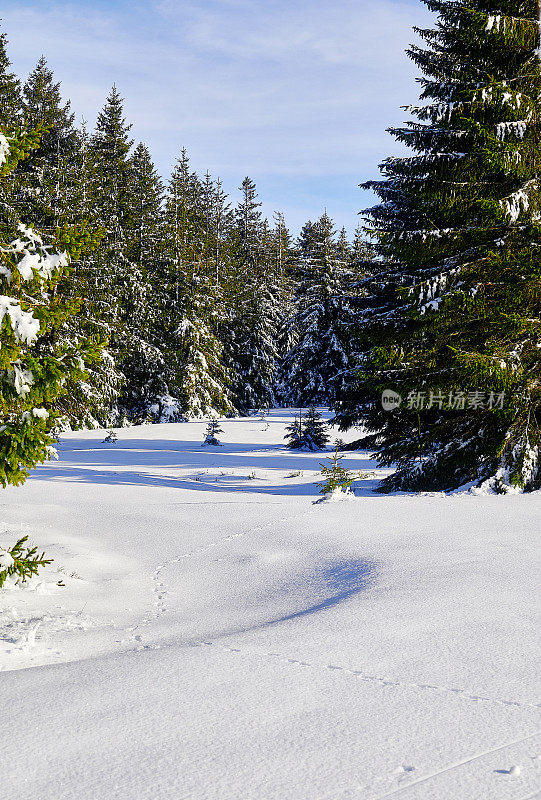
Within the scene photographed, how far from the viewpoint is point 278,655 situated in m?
3.60

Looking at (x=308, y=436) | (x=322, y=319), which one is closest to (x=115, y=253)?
(x=322, y=319)

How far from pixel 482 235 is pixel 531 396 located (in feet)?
8.96

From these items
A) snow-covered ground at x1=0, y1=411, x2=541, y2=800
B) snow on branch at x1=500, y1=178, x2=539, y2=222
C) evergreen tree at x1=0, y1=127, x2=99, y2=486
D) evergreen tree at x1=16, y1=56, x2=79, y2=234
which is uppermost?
evergreen tree at x1=16, y1=56, x2=79, y2=234

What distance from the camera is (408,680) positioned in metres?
3.15

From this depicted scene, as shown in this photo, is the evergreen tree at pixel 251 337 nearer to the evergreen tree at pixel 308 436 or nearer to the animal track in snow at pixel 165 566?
the evergreen tree at pixel 308 436

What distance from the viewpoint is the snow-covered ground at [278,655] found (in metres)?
2.37

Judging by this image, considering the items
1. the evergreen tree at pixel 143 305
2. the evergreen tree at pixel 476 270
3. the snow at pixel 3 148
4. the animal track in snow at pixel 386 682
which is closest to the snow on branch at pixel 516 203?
the evergreen tree at pixel 476 270

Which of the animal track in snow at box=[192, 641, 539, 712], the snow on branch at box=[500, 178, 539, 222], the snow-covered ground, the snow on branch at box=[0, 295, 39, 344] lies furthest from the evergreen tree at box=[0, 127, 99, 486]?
the snow on branch at box=[500, 178, 539, 222]

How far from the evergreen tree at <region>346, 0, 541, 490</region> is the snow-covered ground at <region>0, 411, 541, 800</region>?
201 cm

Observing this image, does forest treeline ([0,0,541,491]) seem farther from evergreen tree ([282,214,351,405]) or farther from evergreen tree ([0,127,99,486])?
evergreen tree ([282,214,351,405])

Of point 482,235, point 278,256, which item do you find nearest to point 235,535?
point 482,235

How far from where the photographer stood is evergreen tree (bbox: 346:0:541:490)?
9.27m

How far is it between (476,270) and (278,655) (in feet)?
26.0

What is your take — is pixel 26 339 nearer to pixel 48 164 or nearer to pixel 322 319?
pixel 48 164
